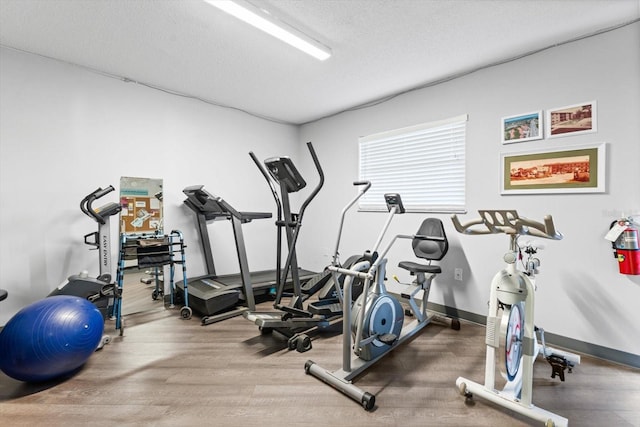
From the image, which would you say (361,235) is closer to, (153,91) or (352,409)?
(352,409)

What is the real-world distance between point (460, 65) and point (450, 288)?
236 centimetres

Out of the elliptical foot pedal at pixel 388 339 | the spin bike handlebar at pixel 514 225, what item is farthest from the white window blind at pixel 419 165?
the elliptical foot pedal at pixel 388 339

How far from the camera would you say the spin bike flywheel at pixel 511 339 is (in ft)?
5.47

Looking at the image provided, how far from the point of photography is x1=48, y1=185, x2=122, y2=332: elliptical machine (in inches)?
103

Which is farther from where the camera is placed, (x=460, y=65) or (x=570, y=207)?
(x=460, y=65)

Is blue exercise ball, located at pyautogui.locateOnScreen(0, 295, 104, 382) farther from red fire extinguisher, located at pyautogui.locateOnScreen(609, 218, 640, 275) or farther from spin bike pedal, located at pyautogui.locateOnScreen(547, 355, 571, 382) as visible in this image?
red fire extinguisher, located at pyautogui.locateOnScreen(609, 218, 640, 275)

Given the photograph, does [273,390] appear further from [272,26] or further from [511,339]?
[272,26]

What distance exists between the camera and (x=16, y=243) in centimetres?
275

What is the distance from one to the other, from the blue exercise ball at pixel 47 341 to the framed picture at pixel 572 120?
406cm

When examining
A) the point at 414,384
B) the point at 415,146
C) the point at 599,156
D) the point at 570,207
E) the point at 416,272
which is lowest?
the point at 414,384

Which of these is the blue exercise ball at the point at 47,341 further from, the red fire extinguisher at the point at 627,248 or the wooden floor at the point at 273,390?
the red fire extinguisher at the point at 627,248

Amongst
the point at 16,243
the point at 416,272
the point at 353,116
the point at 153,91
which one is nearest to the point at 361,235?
the point at 416,272

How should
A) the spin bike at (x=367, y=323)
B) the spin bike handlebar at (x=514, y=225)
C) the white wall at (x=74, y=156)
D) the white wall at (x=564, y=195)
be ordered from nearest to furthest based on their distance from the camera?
the spin bike handlebar at (x=514, y=225) → the spin bike at (x=367, y=323) → the white wall at (x=564, y=195) → the white wall at (x=74, y=156)

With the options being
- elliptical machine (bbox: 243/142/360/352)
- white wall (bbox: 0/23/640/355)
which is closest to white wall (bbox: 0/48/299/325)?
white wall (bbox: 0/23/640/355)
